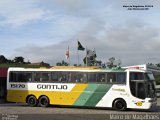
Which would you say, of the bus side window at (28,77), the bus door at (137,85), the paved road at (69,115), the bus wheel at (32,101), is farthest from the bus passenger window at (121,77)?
the bus side window at (28,77)

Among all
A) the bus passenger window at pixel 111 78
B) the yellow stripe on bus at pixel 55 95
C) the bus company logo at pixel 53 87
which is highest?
the bus passenger window at pixel 111 78

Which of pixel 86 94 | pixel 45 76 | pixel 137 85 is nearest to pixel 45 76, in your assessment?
pixel 45 76

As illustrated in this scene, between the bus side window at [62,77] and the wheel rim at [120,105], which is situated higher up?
the bus side window at [62,77]

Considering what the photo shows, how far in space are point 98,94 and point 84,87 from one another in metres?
1.10

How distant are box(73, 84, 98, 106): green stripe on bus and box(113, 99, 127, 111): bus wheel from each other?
66.9 inches

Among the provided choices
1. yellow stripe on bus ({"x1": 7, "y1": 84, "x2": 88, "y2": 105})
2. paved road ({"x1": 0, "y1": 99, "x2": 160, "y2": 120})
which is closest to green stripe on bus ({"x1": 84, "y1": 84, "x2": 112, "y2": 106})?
yellow stripe on bus ({"x1": 7, "y1": 84, "x2": 88, "y2": 105})

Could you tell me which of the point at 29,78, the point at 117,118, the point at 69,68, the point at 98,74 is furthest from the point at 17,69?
the point at 117,118

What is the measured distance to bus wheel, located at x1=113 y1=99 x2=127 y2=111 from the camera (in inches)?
1051

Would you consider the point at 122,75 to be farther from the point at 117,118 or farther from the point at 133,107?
the point at 117,118

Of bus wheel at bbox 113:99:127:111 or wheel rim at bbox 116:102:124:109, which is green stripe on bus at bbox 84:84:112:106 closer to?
bus wheel at bbox 113:99:127:111

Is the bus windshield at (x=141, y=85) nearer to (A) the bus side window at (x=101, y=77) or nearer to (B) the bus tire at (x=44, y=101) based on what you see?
(A) the bus side window at (x=101, y=77)

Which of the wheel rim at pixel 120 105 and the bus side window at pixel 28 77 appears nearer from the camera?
the wheel rim at pixel 120 105

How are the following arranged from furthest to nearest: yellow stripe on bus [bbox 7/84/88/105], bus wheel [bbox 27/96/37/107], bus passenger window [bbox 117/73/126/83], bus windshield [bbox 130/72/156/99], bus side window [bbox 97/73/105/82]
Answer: bus wheel [bbox 27/96/37/107]
yellow stripe on bus [bbox 7/84/88/105]
bus side window [bbox 97/73/105/82]
bus passenger window [bbox 117/73/126/83]
bus windshield [bbox 130/72/156/99]

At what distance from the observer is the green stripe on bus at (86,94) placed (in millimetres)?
27534
